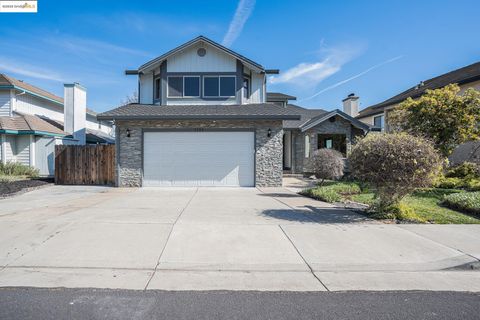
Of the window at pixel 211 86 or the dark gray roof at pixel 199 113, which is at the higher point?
the window at pixel 211 86

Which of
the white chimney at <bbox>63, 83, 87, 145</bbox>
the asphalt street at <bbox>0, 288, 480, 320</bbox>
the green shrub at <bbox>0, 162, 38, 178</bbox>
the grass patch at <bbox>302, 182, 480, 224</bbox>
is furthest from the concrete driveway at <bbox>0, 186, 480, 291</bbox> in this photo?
the white chimney at <bbox>63, 83, 87, 145</bbox>

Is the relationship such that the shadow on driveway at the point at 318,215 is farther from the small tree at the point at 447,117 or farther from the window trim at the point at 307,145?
the window trim at the point at 307,145

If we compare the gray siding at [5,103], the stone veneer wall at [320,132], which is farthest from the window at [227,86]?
the gray siding at [5,103]

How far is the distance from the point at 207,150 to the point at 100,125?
73.5 ft

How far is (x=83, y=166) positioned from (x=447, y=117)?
662 inches

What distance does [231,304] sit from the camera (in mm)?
3348

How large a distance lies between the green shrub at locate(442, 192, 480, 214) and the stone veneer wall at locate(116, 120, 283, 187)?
6777 mm

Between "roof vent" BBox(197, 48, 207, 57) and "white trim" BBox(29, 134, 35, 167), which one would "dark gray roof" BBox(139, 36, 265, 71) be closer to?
"roof vent" BBox(197, 48, 207, 57)

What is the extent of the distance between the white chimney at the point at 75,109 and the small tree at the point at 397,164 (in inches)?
763

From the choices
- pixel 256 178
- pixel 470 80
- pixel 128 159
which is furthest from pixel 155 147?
pixel 470 80

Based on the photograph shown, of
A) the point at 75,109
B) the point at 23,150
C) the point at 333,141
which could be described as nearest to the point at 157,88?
the point at 75,109

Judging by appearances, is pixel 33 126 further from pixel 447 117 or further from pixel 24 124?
pixel 447 117

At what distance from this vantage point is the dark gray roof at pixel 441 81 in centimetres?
1709

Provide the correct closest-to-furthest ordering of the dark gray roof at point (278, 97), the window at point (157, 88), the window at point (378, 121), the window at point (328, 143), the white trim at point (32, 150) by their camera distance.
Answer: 1. the window at point (157, 88)
2. the white trim at point (32, 150)
3. the window at point (328, 143)
4. the dark gray roof at point (278, 97)
5. the window at point (378, 121)
